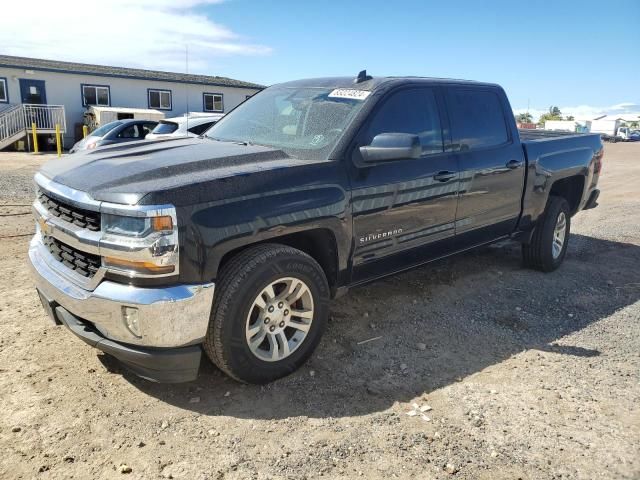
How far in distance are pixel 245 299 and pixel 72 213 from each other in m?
1.16

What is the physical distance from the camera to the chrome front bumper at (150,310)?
2.76 m

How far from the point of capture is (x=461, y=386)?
136 inches

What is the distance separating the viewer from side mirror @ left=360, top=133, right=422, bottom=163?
11.6ft

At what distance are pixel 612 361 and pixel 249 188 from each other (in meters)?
2.94

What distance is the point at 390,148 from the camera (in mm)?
3520

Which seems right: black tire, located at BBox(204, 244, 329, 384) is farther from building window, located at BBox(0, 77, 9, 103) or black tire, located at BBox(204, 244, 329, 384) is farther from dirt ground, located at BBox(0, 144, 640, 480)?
building window, located at BBox(0, 77, 9, 103)

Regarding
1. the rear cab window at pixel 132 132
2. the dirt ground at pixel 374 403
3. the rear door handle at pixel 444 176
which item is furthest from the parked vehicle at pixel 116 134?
the rear door handle at pixel 444 176

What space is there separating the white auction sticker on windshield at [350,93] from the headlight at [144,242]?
1.83 m

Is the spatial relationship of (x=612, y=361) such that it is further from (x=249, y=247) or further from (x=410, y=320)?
(x=249, y=247)

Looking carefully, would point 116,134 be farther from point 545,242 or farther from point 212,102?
point 212,102

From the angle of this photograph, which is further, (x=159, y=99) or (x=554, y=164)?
(x=159, y=99)

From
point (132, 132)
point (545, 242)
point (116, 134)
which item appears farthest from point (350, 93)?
point (132, 132)

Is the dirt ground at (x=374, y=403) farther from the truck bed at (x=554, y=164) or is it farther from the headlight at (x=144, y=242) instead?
the truck bed at (x=554, y=164)

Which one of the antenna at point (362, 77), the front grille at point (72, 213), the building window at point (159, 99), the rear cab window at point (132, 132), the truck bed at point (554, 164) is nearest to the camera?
the front grille at point (72, 213)
